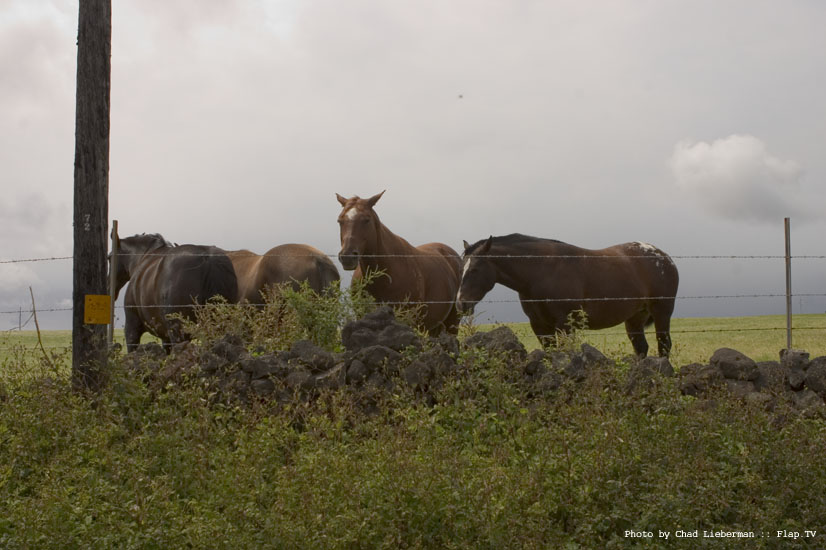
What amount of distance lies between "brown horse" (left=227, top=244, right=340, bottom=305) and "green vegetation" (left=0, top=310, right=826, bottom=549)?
14.6 feet

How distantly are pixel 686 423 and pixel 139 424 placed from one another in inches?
188

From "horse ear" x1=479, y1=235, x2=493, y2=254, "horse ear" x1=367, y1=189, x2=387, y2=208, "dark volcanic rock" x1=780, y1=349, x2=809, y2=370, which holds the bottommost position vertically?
"dark volcanic rock" x1=780, y1=349, x2=809, y2=370

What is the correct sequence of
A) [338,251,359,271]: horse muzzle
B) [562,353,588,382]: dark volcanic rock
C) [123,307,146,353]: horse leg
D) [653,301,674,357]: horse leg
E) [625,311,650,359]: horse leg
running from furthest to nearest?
[625,311,650,359]: horse leg, [653,301,674,357]: horse leg, [123,307,146,353]: horse leg, [338,251,359,271]: horse muzzle, [562,353,588,382]: dark volcanic rock

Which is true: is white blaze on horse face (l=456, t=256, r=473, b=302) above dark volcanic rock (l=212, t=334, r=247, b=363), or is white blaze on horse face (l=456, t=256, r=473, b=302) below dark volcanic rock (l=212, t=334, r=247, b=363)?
above

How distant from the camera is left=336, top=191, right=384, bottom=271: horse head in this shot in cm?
955

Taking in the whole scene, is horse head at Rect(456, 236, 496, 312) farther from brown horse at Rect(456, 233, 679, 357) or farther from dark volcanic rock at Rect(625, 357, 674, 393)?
dark volcanic rock at Rect(625, 357, 674, 393)

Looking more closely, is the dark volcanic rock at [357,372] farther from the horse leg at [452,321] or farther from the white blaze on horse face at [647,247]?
the white blaze on horse face at [647,247]


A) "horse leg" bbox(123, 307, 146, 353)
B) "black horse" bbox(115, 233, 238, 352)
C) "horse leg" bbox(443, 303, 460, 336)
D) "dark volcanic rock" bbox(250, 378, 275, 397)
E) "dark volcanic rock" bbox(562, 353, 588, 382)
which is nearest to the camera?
"dark volcanic rock" bbox(250, 378, 275, 397)

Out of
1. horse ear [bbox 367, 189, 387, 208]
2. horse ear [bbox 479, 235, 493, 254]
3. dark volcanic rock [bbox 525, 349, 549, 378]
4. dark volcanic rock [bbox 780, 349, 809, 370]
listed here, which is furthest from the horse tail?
dark volcanic rock [bbox 780, 349, 809, 370]

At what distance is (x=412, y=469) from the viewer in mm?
5121

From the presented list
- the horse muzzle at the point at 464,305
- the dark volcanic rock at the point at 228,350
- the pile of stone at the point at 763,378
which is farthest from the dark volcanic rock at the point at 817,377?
the dark volcanic rock at the point at 228,350

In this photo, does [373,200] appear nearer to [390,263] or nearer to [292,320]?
[390,263]

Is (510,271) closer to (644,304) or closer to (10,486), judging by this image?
(644,304)

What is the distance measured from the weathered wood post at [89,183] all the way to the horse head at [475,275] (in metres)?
4.37
